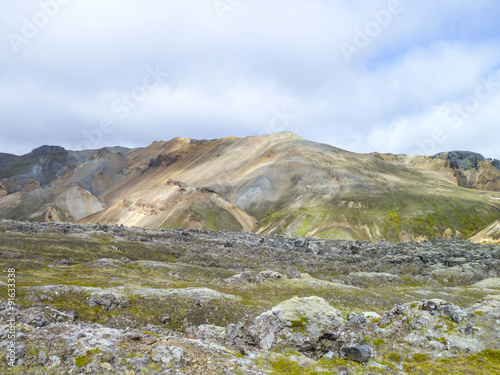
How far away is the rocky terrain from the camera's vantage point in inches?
646

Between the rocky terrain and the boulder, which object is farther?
the boulder

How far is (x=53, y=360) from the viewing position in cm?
1527

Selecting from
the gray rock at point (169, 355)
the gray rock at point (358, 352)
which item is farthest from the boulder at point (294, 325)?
the gray rock at point (169, 355)

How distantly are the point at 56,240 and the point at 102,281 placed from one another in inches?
1633

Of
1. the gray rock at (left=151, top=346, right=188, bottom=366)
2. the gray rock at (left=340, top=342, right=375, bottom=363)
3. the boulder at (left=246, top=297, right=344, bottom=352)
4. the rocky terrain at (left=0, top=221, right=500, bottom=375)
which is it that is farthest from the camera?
the boulder at (left=246, top=297, right=344, bottom=352)

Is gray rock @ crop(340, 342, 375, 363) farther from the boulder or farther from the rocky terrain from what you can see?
the boulder

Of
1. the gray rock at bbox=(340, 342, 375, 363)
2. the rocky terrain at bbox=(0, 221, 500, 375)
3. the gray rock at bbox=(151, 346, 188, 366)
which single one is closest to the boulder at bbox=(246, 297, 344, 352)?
the rocky terrain at bbox=(0, 221, 500, 375)

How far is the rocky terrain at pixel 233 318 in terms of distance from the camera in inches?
646

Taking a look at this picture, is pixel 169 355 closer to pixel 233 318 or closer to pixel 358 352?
pixel 358 352

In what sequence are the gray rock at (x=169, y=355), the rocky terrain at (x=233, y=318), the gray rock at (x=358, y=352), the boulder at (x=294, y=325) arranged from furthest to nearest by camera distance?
the boulder at (x=294, y=325) → the gray rock at (x=358, y=352) → the rocky terrain at (x=233, y=318) → the gray rock at (x=169, y=355)

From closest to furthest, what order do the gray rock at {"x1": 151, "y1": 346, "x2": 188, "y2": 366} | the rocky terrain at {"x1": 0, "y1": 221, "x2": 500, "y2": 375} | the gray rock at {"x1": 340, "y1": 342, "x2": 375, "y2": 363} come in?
1. the gray rock at {"x1": 151, "y1": 346, "x2": 188, "y2": 366}
2. the rocky terrain at {"x1": 0, "y1": 221, "x2": 500, "y2": 375}
3. the gray rock at {"x1": 340, "y1": 342, "x2": 375, "y2": 363}

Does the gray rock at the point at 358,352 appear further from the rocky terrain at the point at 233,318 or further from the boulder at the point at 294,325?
the boulder at the point at 294,325

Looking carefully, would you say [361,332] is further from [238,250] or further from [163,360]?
[238,250]

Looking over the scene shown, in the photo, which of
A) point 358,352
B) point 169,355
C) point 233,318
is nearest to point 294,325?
point 358,352
